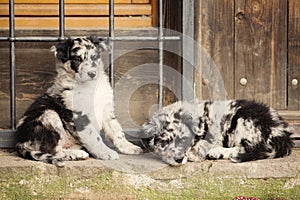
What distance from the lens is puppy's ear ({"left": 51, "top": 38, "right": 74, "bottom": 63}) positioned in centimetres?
596

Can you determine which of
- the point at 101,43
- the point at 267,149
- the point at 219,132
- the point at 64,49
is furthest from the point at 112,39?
the point at 267,149

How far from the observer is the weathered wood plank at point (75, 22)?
7.21 metres

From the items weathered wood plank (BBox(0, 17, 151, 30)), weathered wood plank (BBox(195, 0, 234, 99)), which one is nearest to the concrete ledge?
weathered wood plank (BBox(195, 0, 234, 99))

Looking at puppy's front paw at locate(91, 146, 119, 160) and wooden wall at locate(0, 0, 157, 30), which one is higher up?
wooden wall at locate(0, 0, 157, 30)

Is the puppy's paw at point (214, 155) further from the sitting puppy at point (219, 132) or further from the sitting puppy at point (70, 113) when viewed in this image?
the sitting puppy at point (70, 113)

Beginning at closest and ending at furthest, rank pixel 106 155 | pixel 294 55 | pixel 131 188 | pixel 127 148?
1. pixel 131 188
2. pixel 106 155
3. pixel 127 148
4. pixel 294 55

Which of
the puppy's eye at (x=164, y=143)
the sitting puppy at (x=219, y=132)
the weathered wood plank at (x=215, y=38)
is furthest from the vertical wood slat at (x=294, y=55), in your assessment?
the puppy's eye at (x=164, y=143)

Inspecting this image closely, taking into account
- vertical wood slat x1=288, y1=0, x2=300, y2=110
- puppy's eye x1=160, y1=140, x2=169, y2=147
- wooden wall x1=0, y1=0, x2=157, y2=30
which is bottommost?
puppy's eye x1=160, y1=140, x2=169, y2=147

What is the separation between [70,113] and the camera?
19.7ft

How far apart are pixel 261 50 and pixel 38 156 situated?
6.80 feet

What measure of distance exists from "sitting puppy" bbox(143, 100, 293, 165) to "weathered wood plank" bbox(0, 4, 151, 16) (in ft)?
4.61

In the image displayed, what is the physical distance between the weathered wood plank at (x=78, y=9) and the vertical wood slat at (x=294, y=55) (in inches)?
51.7

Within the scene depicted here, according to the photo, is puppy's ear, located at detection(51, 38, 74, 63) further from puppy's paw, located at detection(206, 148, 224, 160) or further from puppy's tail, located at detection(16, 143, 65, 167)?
puppy's paw, located at detection(206, 148, 224, 160)

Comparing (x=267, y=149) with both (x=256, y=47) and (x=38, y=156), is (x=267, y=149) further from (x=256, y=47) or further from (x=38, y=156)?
(x=38, y=156)
